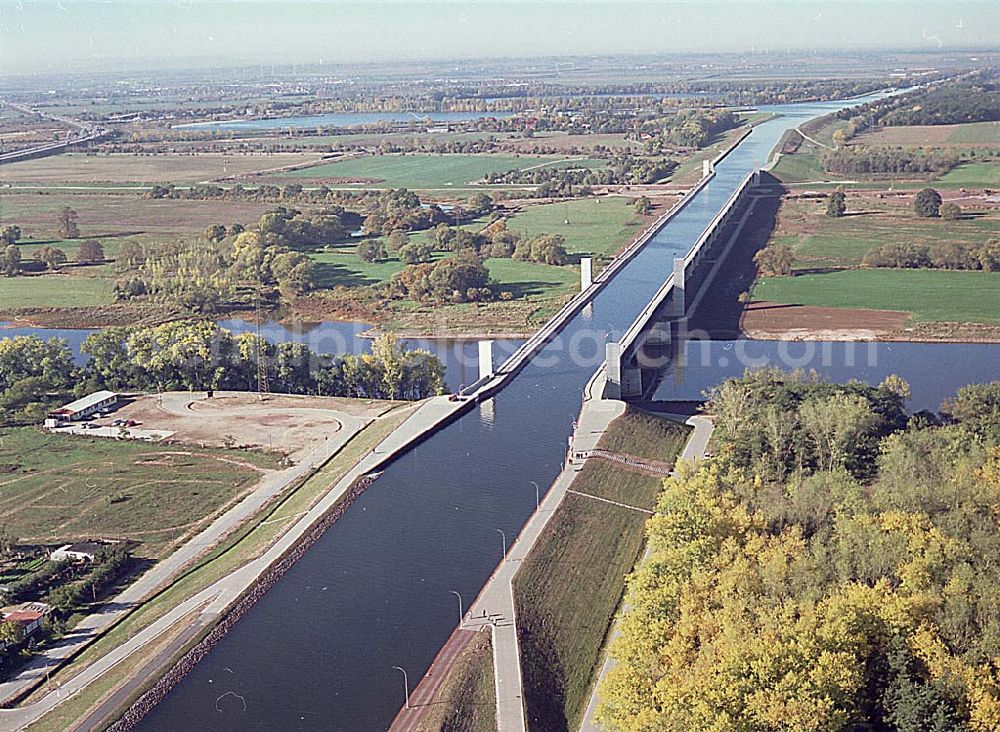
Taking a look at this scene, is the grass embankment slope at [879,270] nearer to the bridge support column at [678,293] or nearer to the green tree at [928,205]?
the green tree at [928,205]

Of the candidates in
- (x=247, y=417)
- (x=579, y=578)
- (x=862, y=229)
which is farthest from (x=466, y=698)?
(x=862, y=229)

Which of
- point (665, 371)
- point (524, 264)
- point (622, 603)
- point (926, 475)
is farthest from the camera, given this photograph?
point (524, 264)

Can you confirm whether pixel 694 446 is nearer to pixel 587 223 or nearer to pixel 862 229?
pixel 862 229

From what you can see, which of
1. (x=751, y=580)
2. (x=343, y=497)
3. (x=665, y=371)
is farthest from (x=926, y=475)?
(x=665, y=371)

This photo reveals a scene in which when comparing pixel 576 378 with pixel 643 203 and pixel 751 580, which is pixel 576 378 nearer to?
pixel 751 580

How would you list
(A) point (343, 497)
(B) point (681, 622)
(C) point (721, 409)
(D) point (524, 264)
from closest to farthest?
(B) point (681, 622)
(A) point (343, 497)
(C) point (721, 409)
(D) point (524, 264)

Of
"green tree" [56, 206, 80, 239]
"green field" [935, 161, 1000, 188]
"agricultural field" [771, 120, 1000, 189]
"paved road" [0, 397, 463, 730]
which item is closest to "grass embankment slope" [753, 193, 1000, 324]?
"green field" [935, 161, 1000, 188]
